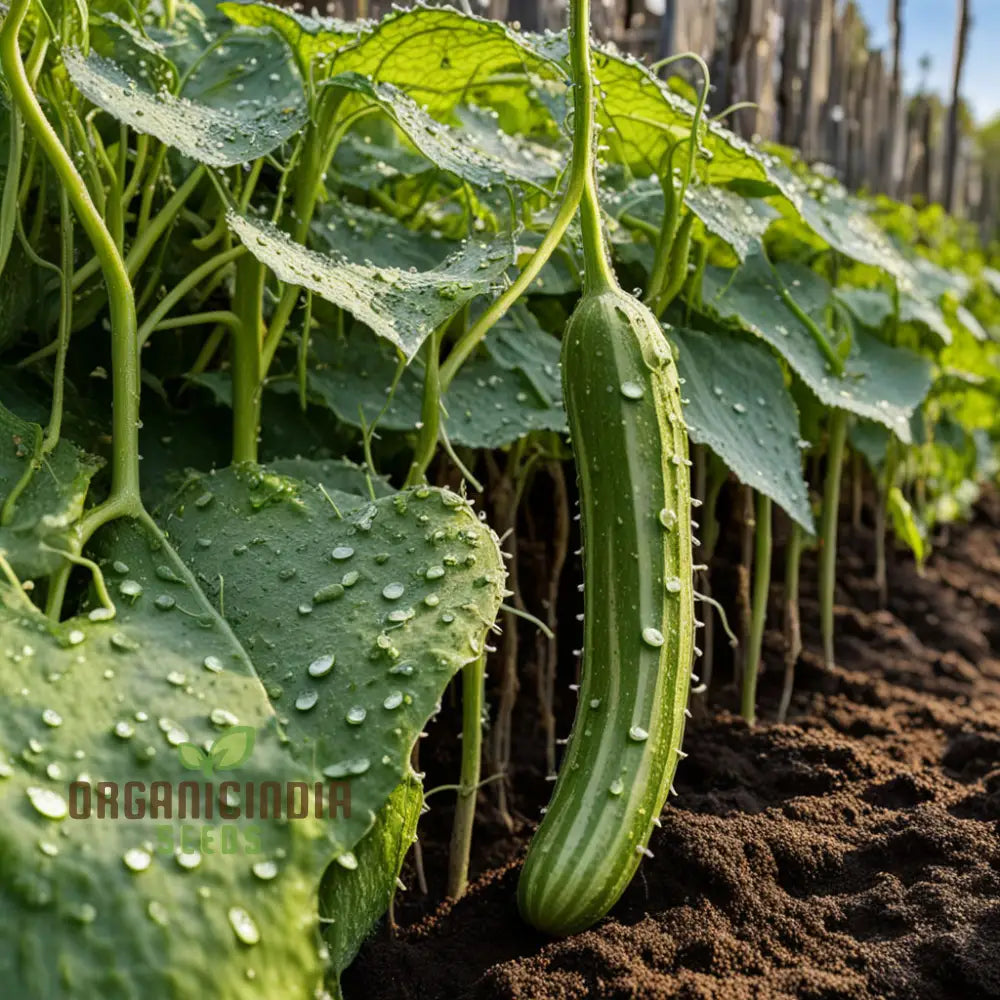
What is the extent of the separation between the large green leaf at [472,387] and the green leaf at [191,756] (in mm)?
601

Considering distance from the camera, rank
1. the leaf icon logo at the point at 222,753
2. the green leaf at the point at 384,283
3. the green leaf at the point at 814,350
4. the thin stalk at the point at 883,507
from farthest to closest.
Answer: the thin stalk at the point at 883,507 < the green leaf at the point at 814,350 < the green leaf at the point at 384,283 < the leaf icon logo at the point at 222,753

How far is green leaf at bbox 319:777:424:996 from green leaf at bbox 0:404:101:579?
331mm

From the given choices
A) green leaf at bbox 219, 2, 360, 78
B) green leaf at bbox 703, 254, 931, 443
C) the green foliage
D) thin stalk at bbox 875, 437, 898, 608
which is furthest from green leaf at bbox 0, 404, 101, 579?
thin stalk at bbox 875, 437, 898, 608

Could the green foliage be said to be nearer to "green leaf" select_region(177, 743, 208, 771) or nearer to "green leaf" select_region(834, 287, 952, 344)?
"green leaf" select_region(177, 743, 208, 771)

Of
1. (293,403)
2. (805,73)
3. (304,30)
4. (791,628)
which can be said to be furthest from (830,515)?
(805,73)

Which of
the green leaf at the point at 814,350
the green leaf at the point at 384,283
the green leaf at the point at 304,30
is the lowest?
the green leaf at the point at 814,350

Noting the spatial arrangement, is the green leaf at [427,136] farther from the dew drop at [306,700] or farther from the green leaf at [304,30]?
the dew drop at [306,700]

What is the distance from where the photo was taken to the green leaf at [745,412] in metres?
1.44

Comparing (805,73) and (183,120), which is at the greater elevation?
(805,73)

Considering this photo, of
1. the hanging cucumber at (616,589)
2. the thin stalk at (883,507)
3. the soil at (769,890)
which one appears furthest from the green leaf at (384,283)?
the thin stalk at (883,507)

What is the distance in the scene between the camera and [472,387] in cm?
146

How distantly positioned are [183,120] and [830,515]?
1280 millimetres

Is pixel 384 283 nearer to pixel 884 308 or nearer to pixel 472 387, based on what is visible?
→ pixel 472 387

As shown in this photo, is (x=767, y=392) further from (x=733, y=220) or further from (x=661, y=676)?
(x=661, y=676)
